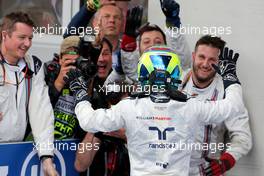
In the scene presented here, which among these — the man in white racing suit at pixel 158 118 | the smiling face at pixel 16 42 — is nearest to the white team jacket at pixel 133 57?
the smiling face at pixel 16 42

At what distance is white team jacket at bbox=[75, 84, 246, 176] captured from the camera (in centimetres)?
305

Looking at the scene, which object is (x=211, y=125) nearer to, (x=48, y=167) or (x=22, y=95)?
(x=48, y=167)

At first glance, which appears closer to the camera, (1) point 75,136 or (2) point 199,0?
(1) point 75,136

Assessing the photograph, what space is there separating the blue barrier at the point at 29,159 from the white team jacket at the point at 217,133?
2.74 ft

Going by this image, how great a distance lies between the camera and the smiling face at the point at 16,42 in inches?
136

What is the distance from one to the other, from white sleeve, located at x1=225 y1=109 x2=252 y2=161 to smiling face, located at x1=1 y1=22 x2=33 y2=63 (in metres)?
1.42

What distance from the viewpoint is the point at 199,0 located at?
4.45m

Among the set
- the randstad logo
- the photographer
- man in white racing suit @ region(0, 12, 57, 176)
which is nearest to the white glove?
man in white racing suit @ region(0, 12, 57, 176)

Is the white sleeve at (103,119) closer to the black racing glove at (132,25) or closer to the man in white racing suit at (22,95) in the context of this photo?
the man in white racing suit at (22,95)

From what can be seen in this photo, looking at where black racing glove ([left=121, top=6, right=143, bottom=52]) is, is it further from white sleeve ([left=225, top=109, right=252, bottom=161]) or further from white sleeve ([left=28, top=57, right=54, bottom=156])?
white sleeve ([left=225, top=109, right=252, bottom=161])

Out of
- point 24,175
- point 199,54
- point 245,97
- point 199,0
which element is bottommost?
point 24,175

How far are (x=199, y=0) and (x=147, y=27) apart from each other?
26.5 inches

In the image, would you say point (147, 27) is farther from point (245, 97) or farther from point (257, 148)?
point (257, 148)

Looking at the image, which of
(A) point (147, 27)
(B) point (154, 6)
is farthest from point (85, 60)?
(B) point (154, 6)
